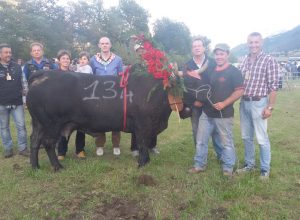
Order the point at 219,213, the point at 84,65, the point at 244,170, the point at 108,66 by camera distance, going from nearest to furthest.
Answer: the point at 219,213, the point at 244,170, the point at 108,66, the point at 84,65

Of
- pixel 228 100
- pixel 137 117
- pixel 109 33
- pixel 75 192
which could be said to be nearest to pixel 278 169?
pixel 228 100

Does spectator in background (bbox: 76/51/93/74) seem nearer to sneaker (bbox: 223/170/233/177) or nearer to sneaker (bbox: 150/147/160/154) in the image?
sneaker (bbox: 150/147/160/154)

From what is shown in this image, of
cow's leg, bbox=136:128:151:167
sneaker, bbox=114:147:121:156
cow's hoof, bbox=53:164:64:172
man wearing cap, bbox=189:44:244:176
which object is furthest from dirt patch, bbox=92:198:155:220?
sneaker, bbox=114:147:121:156

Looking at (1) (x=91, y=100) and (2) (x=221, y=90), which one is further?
(1) (x=91, y=100)

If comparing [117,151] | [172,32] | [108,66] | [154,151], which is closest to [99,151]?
[117,151]

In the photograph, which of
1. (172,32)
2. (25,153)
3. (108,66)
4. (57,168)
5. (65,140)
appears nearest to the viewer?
(57,168)

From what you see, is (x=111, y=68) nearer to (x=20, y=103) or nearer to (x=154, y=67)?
(x=154, y=67)

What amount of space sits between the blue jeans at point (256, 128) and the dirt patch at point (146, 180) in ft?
5.35

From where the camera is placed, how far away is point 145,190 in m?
4.74

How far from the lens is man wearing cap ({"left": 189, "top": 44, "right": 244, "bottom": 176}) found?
497 cm

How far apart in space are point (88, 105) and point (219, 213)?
108 inches

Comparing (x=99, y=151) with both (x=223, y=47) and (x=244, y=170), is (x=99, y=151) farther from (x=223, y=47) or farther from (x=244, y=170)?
(x=223, y=47)

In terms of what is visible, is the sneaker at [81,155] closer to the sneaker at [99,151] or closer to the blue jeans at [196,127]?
the sneaker at [99,151]

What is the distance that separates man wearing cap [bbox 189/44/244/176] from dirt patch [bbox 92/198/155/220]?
150 cm
